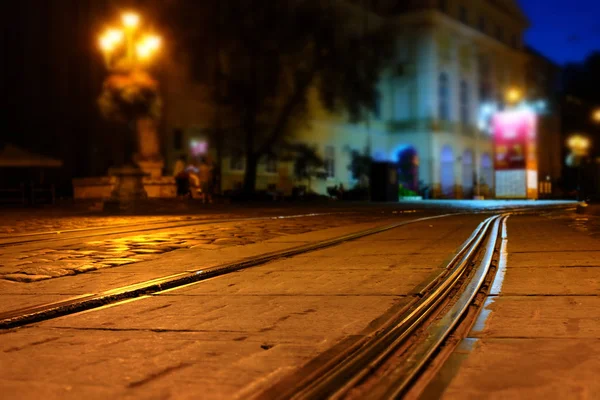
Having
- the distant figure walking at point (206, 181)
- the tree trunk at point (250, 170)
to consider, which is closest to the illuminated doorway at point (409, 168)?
the tree trunk at point (250, 170)

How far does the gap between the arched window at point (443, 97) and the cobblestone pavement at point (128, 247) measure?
36246mm

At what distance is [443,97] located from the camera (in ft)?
166

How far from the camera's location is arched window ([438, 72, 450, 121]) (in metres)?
50.4

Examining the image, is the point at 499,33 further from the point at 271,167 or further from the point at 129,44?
the point at 129,44

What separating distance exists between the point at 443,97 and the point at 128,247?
42948mm

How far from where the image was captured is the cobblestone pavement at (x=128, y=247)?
858cm

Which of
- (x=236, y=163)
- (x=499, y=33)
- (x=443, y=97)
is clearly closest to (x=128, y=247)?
(x=236, y=163)

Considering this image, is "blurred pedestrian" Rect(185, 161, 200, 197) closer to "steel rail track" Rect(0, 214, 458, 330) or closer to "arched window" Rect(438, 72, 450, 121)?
"steel rail track" Rect(0, 214, 458, 330)

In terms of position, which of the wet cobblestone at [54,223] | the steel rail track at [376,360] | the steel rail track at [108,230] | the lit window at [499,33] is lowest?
the steel rail track at [376,360]

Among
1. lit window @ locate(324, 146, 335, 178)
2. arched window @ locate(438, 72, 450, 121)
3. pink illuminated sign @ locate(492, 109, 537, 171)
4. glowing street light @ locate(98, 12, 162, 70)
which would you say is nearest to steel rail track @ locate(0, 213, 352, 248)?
glowing street light @ locate(98, 12, 162, 70)

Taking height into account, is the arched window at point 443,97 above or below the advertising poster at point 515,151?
above

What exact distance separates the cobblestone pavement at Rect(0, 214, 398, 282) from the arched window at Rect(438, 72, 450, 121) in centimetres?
3625

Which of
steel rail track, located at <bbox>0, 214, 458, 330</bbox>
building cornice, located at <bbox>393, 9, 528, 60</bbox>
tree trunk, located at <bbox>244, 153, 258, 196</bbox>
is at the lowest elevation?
steel rail track, located at <bbox>0, 214, 458, 330</bbox>

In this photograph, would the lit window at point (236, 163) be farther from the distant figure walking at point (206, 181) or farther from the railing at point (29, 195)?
the railing at point (29, 195)
